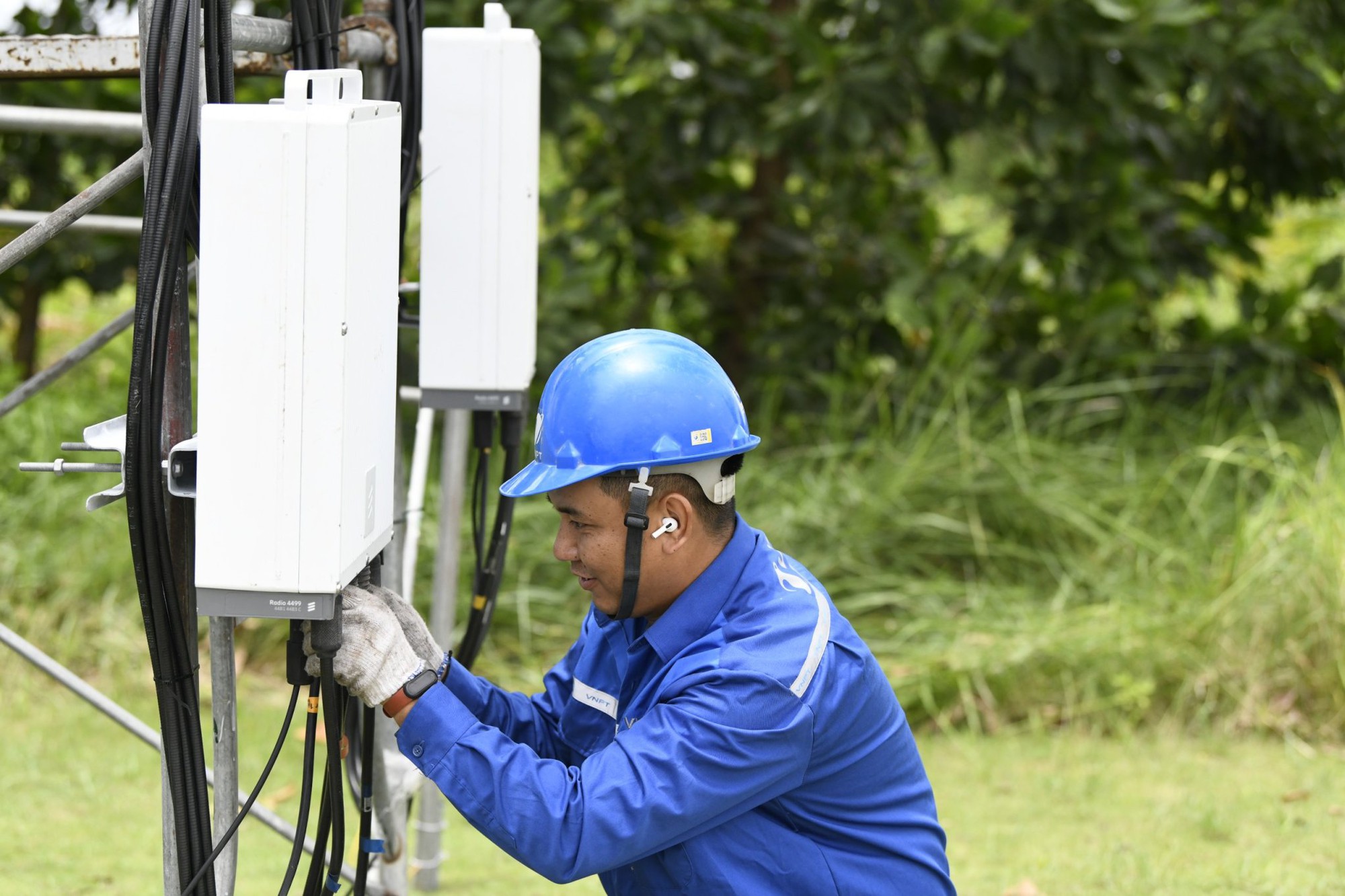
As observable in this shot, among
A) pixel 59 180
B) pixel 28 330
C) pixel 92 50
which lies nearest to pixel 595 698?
pixel 92 50

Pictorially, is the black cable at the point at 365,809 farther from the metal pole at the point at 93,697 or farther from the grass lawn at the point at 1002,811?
the grass lawn at the point at 1002,811

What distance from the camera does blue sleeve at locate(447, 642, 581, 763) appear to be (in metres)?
2.43

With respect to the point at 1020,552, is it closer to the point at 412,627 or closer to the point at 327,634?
the point at 412,627

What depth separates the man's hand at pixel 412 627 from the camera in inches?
87.0

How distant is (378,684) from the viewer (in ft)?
6.70

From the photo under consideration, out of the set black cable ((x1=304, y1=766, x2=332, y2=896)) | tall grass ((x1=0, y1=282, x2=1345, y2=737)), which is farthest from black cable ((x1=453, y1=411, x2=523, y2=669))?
tall grass ((x1=0, y1=282, x2=1345, y2=737))

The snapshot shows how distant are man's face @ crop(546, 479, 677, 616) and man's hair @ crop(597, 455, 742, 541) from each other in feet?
Answer: 0.06

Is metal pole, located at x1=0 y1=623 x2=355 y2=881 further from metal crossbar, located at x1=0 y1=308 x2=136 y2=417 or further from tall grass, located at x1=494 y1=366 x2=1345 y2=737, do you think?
tall grass, located at x1=494 y1=366 x2=1345 y2=737

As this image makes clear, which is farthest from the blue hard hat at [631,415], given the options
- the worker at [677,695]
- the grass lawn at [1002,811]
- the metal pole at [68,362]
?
the grass lawn at [1002,811]

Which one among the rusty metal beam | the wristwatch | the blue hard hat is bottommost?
the wristwatch

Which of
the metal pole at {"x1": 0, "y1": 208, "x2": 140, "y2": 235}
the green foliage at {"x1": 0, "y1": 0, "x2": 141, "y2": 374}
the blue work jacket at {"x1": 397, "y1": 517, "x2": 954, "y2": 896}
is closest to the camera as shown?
the blue work jacket at {"x1": 397, "y1": 517, "x2": 954, "y2": 896}

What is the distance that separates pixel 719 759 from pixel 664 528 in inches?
14.3

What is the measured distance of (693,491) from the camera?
2270 millimetres

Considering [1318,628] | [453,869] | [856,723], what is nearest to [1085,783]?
[1318,628]
